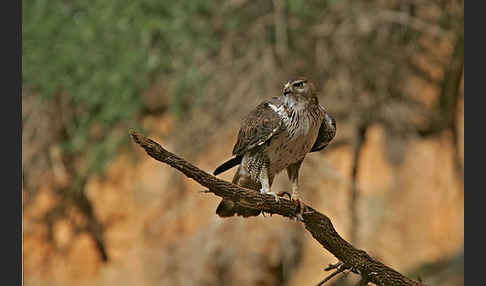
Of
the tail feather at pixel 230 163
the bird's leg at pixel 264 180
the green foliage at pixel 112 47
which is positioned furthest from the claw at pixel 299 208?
the green foliage at pixel 112 47

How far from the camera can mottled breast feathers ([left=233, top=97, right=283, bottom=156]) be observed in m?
2.20

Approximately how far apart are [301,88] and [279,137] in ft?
0.68

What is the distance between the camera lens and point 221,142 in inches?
191

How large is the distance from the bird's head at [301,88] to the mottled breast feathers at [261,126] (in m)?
0.13

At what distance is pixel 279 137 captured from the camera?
222 cm

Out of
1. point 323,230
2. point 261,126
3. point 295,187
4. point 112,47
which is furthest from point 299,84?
point 112,47

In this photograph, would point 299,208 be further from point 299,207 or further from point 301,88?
point 301,88

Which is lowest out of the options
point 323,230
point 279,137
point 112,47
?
point 323,230

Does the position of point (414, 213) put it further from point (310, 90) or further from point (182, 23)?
point (310, 90)

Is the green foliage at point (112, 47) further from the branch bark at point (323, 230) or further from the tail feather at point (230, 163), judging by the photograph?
the branch bark at point (323, 230)

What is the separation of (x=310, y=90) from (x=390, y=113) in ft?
10.6

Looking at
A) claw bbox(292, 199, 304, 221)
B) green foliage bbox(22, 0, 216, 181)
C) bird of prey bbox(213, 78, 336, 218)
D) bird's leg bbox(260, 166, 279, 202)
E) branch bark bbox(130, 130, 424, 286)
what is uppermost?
green foliage bbox(22, 0, 216, 181)

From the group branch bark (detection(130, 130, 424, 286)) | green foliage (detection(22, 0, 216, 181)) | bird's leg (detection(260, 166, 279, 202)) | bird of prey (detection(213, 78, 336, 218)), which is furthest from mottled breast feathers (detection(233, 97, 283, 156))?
green foliage (detection(22, 0, 216, 181))

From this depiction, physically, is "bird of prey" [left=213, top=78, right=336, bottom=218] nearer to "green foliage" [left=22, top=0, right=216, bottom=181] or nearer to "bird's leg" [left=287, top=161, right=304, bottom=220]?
"bird's leg" [left=287, top=161, right=304, bottom=220]
